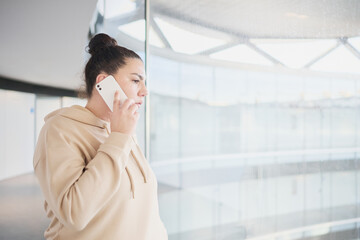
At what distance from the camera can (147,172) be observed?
4.33 feet

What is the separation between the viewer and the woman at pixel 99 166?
38.6 inches

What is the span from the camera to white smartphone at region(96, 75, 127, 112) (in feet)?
4.04

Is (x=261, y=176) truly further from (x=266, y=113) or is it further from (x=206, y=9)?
(x=206, y=9)

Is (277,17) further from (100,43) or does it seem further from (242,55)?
(100,43)

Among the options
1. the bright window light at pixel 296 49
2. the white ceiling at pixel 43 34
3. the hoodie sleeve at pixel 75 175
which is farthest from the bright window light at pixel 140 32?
the hoodie sleeve at pixel 75 175

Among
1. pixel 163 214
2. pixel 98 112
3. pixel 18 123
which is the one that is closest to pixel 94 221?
pixel 98 112

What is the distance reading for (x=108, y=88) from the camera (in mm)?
Answer: 1237

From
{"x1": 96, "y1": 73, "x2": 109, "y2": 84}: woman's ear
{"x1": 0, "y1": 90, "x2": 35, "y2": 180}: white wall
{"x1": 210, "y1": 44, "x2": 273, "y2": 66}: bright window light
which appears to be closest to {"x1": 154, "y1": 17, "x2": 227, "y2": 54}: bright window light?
{"x1": 210, "y1": 44, "x2": 273, "y2": 66}: bright window light

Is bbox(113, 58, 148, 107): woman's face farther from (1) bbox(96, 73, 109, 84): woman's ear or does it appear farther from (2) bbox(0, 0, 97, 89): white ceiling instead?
(2) bbox(0, 0, 97, 89): white ceiling

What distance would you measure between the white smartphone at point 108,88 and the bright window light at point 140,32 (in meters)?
1.87

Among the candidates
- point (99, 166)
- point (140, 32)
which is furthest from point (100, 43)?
point (140, 32)

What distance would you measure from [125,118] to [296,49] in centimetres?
144

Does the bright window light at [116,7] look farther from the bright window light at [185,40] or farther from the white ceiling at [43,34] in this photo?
the bright window light at [185,40]

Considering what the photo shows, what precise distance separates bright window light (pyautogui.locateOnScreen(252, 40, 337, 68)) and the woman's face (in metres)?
1.22
